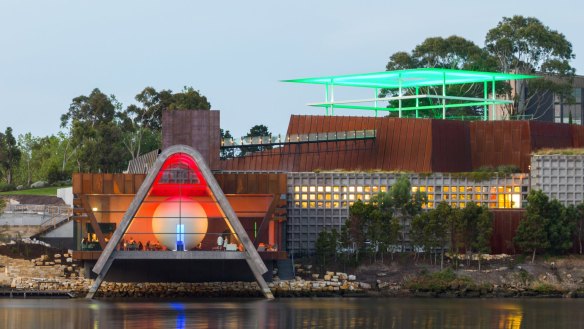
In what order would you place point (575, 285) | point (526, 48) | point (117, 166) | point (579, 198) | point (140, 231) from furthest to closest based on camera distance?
point (117, 166) → point (526, 48) → point (579, 198) → point (575, 285) → point (140, 231)

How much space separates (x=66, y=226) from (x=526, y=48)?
54354 millimetres

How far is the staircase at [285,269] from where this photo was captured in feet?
329

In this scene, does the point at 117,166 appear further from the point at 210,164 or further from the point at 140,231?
the point at 140,231

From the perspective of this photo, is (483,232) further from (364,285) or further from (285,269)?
(285,269)

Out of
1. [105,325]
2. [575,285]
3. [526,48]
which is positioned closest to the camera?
[105,325]

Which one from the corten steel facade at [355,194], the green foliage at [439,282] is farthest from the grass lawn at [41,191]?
the green foliage at [439,282]

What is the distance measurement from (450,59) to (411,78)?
34.4 m

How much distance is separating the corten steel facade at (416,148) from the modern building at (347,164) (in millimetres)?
73

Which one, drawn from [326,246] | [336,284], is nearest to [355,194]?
[326,246]

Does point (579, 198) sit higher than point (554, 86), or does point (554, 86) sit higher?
point (554, 86)

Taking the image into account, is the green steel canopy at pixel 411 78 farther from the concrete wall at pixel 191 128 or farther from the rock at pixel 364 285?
the rock at pixel 364 285

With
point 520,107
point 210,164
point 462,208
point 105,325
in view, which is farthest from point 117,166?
point 105,325

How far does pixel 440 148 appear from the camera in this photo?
11206 cm

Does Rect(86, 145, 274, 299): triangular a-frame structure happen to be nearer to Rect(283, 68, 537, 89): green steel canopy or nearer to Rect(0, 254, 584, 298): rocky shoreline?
Rect(0, 254, 584, 298): rocky shoreline
